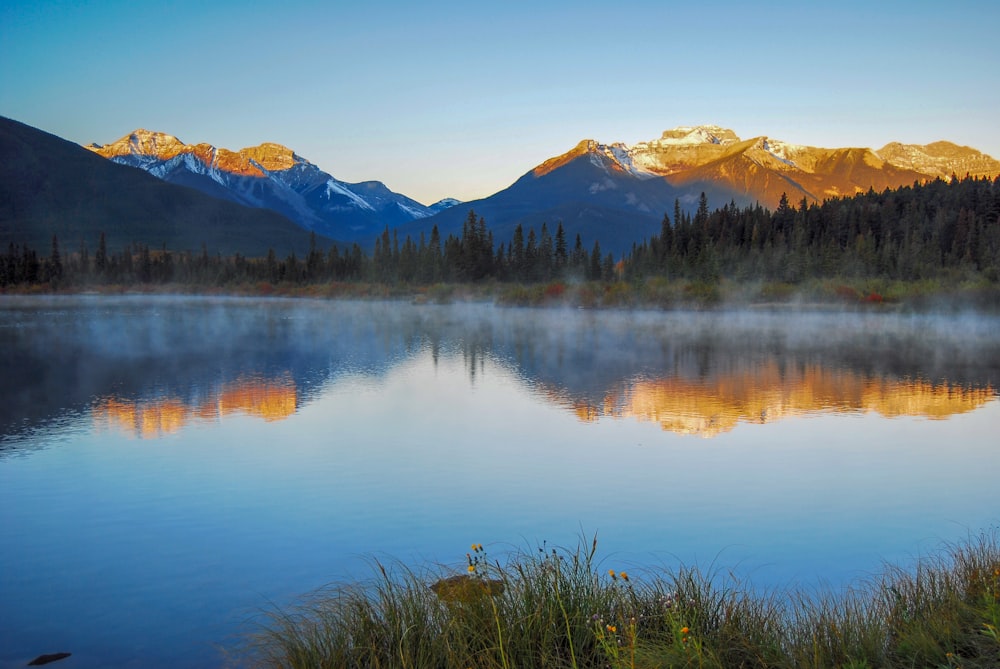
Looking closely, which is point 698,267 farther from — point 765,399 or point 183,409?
point 183,409

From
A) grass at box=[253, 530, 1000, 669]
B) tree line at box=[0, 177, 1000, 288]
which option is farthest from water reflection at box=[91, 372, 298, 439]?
tree line at box=[0, 177, 1000, 288]

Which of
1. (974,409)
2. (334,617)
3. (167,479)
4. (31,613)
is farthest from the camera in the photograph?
(974,409)

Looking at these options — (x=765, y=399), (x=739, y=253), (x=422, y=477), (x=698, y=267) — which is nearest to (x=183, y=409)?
(x=422, y=477)

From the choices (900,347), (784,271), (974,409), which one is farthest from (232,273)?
(974,409)

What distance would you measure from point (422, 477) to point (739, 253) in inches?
3858

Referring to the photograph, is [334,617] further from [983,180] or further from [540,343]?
[983,180]

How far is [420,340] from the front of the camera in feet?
140

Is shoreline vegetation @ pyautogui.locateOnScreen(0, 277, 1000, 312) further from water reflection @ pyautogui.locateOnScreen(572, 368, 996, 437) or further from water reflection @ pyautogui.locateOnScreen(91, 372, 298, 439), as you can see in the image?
water reflection @ pyautogui.locateOnScreen(91, 372, 298, 439)

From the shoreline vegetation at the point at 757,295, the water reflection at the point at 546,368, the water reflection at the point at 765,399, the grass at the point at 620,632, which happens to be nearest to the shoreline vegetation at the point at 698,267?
the shoreline vegetation at the point at 757,295

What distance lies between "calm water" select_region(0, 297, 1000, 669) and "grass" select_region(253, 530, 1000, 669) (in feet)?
5.44

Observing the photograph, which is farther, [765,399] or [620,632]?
[765,399]

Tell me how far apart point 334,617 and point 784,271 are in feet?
320

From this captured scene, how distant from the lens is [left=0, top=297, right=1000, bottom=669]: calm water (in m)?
8.25

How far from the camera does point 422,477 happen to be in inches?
504
